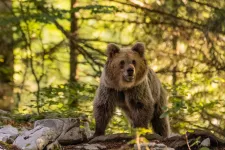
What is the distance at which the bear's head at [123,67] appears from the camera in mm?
7328

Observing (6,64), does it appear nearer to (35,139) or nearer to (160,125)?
(160,125)

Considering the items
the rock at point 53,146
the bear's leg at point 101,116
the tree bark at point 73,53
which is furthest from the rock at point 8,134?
the tree bark at point 73,53

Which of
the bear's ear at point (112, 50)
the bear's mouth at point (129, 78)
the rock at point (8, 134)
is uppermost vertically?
the bear's ear at point (112, 50)

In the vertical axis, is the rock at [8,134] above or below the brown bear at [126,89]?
below

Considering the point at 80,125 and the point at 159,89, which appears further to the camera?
the point at 159,89

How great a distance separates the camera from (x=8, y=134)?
22.6 feet

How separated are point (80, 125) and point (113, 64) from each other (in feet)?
3.37

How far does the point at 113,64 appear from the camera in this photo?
7.46 meters

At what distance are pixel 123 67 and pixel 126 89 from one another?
0.32m

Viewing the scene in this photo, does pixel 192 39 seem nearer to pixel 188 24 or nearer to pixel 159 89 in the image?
pixel 188 24

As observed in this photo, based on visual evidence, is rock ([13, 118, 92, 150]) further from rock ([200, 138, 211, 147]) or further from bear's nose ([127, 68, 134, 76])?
rock ([200, 138, 211, 147])

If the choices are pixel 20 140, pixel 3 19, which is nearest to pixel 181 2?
pixel 3 19

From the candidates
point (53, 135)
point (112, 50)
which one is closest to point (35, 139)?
point (53, 135)

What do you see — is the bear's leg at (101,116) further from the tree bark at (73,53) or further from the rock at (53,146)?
the tree bark at (73,53)
